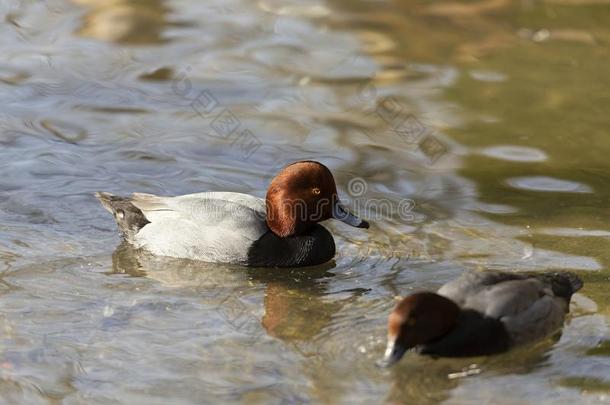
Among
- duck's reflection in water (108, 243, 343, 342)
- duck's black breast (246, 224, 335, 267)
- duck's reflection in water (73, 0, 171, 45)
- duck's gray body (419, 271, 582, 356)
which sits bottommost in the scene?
duck's reflection in water (108, 243, 343, 342)

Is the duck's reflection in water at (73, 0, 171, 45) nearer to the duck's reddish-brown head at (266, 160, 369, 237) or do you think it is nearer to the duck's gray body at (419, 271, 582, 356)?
the duck's reddish-brown head at (266, 160, 369, 237)

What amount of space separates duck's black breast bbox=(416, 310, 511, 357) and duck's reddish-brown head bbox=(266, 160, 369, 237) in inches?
65.4

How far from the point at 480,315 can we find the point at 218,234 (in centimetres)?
213

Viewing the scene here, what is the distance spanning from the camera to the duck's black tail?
833 centimetres

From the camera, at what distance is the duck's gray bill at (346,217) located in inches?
317

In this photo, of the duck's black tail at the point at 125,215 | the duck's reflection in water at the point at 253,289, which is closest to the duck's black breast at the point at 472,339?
the duck's reflection in water at the point at 253,289

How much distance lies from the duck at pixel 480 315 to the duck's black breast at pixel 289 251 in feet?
4.70

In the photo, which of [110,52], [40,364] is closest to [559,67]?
[110,52]

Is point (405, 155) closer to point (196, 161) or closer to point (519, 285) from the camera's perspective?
point (196, 161)

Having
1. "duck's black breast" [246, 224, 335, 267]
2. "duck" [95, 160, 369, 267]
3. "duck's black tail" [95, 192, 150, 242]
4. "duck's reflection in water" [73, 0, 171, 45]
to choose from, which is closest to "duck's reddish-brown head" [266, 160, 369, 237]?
"duck" [95, 160, 369, 267]

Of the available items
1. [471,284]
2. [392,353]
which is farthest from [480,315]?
[392,353]

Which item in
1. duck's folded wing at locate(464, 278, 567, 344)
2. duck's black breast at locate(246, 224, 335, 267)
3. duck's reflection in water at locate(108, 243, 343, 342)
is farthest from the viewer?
duck's black breast at locate(246, 224, 335, 267)

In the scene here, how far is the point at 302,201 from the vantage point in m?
8.05

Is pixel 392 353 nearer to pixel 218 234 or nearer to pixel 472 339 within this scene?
pixel 472 339
